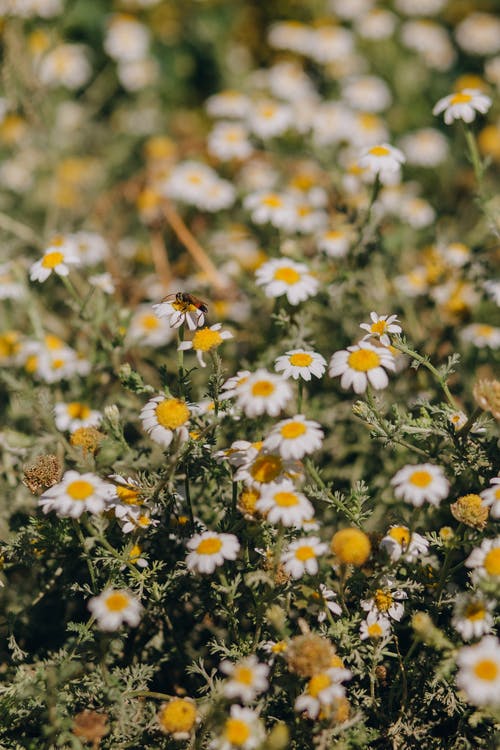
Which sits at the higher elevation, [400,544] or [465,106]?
[465,106]

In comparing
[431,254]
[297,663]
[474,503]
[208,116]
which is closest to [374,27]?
[208,116]

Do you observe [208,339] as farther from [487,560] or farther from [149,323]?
[149,323]

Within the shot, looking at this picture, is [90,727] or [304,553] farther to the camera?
[304,553]

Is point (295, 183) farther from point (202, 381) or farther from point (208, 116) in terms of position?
point (208, 116)

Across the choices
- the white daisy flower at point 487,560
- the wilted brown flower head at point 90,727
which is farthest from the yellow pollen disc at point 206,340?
the wilted brown flower head at point 90,727

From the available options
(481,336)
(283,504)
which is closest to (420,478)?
(283,504)

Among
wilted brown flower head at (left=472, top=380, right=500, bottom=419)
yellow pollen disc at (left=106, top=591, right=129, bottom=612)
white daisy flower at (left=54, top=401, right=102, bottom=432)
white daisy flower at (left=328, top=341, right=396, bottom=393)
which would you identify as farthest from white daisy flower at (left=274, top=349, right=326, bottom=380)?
white daisy flower at (left=54, top=401, right=102, bottom=432)
